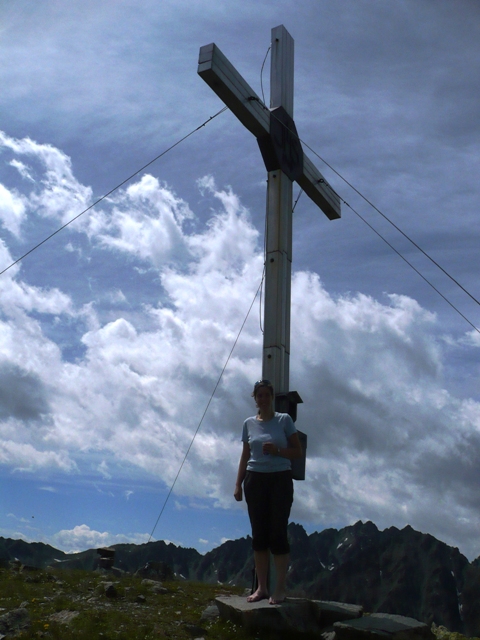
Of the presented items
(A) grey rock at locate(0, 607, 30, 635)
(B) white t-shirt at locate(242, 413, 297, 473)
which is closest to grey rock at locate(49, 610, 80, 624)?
(A) grey rock at locate(0, 607, 30, 635)

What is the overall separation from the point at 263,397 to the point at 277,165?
3.94 meters

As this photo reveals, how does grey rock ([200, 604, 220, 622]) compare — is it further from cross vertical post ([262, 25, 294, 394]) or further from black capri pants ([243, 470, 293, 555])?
cross vertical post ([262, 25, 294, 394])

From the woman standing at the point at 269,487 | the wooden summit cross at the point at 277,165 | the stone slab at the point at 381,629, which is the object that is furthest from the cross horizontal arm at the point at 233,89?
the stone slab at the point at 381,629

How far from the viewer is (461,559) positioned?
632 feet

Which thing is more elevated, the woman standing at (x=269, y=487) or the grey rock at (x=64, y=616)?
the woman standing at (x=269, y=487)

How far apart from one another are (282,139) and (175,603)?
6.72 m

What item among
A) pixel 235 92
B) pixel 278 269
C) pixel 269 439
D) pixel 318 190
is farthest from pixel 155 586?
pixel 235 92

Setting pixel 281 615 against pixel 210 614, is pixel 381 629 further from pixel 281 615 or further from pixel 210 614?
pixel 210 614

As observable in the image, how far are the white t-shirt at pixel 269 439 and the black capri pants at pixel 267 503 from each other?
7cm

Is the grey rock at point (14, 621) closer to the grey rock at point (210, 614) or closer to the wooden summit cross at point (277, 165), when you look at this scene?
the grey rock at point (210, 614)

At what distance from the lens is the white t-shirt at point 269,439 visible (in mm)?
6348

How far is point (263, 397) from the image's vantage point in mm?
6582

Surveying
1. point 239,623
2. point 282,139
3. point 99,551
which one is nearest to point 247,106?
point 282,139

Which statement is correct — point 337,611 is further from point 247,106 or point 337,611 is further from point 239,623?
point 247,106
